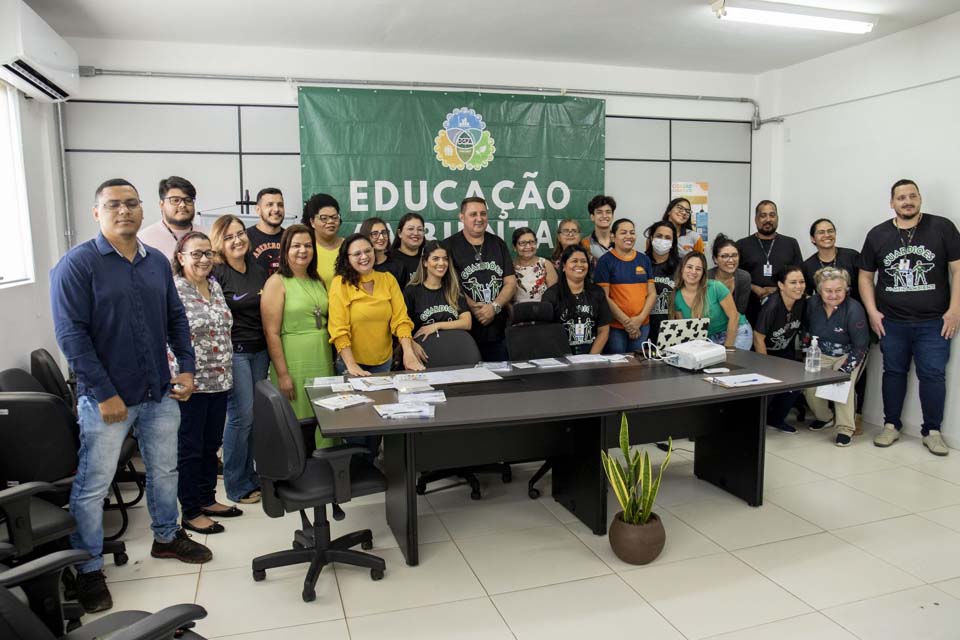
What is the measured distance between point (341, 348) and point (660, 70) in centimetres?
420

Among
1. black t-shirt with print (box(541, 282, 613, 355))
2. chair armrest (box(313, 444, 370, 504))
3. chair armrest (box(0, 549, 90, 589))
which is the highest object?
black t-shirt with print (box(541, 282, 613, 355))

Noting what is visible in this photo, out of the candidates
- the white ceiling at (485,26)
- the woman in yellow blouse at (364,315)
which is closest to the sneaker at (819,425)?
the white ceiling at (485,26)

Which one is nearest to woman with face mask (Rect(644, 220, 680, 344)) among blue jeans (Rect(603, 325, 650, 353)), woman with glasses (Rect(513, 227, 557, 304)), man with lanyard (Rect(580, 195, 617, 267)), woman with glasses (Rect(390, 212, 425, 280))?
blue jeans (Rect(603, 325, 650, 353))

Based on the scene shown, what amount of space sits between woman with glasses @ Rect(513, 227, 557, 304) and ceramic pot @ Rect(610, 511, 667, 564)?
6.84ft

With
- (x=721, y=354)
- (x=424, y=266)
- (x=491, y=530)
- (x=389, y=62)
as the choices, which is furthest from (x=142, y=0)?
(x=721, y=354)

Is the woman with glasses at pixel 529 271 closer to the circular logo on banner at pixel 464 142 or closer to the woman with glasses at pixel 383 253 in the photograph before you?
the woman with glasses at pixel 383 253

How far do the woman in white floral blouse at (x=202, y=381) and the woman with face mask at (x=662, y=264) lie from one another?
10.4ft

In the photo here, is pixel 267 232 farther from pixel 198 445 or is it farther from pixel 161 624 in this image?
pixel 161 624

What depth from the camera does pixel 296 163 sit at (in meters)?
5.43

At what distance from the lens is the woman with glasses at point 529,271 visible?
16.2 ft

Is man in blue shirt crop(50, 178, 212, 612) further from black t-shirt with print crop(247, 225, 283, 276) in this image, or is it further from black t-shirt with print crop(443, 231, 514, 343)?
black t-shirt with print crop(443, 231, 514, 343)

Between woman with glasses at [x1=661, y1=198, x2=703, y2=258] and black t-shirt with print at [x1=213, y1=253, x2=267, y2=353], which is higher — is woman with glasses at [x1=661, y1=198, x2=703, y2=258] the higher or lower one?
the higher one

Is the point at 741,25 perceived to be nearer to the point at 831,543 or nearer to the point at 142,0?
the point at 831,543

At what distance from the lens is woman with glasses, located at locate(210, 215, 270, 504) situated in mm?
3803
